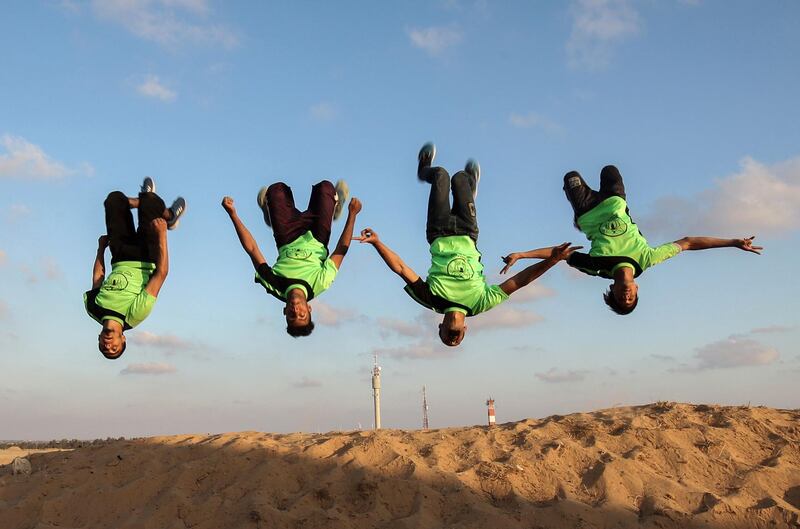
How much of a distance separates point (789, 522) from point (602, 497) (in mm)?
1309

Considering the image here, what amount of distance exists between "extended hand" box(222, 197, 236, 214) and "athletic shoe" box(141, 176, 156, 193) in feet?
4.81

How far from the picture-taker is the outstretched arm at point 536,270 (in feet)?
22.6

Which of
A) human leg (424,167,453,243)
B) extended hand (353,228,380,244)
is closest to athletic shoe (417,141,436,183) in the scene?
human leg (424,167,453,243)

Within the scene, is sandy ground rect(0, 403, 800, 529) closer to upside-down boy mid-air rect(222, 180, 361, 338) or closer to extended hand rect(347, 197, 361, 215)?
upside-down boy mid-air rect(222, 180, 361, 338)

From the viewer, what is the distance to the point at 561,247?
6.90 metres

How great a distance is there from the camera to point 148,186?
8.11m

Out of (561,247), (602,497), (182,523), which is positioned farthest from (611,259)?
(182,523)

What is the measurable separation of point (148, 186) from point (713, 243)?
645 centimetres

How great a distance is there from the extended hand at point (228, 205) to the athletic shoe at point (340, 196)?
1384mm

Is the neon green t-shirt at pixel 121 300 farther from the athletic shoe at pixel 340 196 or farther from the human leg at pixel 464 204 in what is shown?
the human leg at pixel 464 204

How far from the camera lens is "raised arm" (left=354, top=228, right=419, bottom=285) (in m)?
7.01

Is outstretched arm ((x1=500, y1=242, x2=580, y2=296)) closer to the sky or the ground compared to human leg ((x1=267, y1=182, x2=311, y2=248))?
closer to the ground

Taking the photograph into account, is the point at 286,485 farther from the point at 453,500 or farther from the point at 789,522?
the point at 789,522

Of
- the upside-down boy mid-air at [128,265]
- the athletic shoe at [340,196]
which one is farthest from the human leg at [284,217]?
the upside-down boy mid-air at [128,265]
